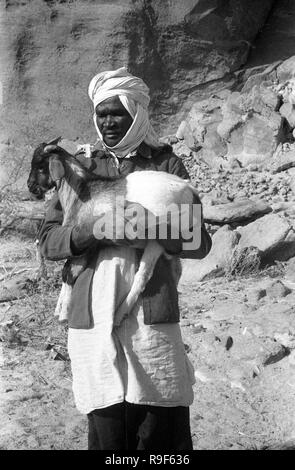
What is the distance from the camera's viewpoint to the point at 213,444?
399 cm

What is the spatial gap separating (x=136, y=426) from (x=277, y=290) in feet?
10.5

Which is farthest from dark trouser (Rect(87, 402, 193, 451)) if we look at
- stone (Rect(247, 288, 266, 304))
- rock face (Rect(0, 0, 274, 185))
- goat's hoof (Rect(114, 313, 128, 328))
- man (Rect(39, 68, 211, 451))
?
rock face (Rect(0, 0, 274, 185))

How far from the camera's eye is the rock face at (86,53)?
8.43m

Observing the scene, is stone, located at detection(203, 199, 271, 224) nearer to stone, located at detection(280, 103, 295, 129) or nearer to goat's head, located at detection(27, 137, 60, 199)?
stone, located at detection(280, 103, 295, 129)

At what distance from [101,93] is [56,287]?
11.7 ft

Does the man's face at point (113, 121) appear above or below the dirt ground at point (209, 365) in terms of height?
above

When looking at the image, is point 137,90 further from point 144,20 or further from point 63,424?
point 144,20

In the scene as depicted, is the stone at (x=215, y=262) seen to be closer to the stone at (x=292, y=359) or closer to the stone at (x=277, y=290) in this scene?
the stone at (x=277, y=290)

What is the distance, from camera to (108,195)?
2.52m

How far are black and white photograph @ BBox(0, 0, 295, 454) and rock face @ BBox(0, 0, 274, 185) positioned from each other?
0.02m

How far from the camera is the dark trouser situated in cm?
246

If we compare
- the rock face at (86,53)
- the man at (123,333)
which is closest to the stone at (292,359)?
the man at (123,333)

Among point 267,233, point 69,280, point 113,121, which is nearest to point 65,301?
point 69,280

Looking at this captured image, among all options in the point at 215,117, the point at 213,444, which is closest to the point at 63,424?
the point at 213,444
